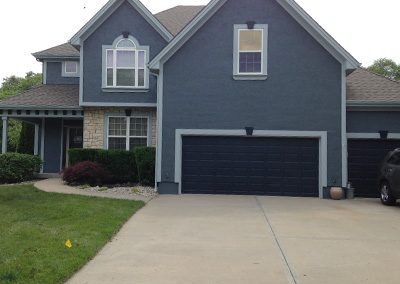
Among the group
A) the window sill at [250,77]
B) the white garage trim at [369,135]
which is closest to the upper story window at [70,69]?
the window sill at [250,77]

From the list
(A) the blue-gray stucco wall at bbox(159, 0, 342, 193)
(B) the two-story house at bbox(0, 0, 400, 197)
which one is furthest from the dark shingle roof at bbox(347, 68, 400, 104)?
(A) the blue-gray stucco wall at bbox(159, 0, 342, 193)

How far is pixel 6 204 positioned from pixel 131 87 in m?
8.29

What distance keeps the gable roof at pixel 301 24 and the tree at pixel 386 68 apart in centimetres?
3874

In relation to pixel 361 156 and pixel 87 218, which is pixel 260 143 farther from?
pixel 87 218

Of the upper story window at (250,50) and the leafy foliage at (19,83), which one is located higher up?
the leafy foliage at (19,83)

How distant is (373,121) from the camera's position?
16.5 metres

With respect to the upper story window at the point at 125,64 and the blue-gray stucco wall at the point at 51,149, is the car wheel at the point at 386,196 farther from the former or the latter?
the blue-gray stucco wall at the point at 51,149

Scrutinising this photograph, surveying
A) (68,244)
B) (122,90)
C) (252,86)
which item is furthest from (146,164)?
(68,244)

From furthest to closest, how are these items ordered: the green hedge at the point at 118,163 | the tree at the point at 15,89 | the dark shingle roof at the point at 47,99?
the tree at the point at 15,89 < the dark shingle roof at the point at 47,99 < the green hedge at the point at 118,163

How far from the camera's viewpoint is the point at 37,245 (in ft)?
24.2

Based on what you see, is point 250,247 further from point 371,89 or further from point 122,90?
point 122,90

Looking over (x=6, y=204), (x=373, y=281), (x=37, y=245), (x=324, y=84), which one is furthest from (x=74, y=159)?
(x=373, y=281)

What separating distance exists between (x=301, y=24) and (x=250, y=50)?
1.95 metres

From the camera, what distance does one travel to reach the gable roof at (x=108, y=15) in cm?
1884
